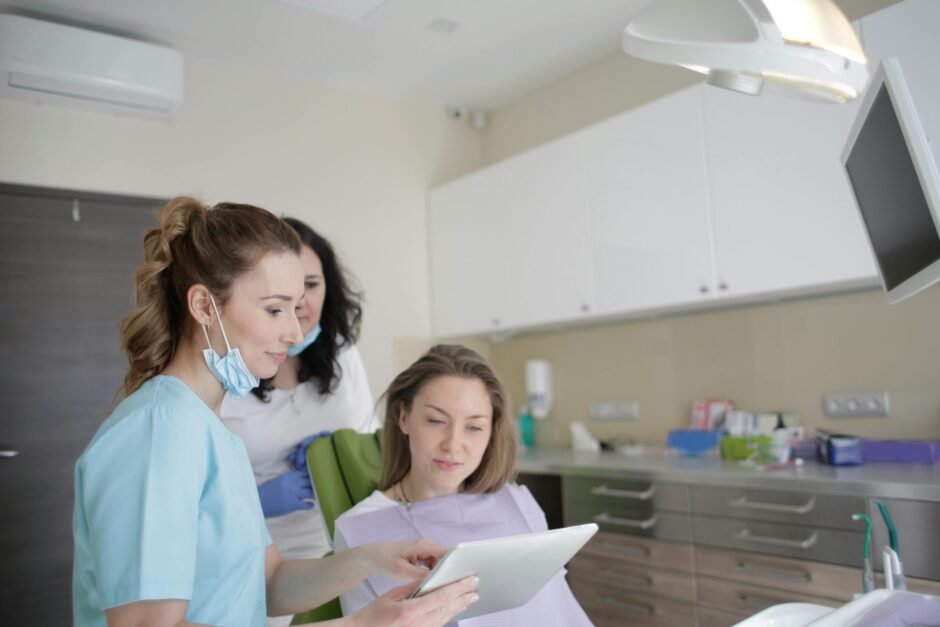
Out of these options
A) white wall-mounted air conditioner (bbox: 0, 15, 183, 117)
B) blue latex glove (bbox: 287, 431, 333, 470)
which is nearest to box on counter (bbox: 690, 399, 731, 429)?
blue latex glove (bbox: 287, 431, 333, 470)

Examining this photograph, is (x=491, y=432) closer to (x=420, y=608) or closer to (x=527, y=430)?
(x=420, y=608)

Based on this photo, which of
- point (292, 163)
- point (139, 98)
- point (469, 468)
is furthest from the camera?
point (292, 163)

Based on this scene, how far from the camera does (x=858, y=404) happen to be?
2744 mm

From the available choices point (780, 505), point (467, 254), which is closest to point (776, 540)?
point (780, 505)

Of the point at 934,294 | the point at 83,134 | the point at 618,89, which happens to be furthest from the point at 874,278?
the point at 83,134

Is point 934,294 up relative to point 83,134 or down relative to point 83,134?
down

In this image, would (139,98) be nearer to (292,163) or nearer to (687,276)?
(292,163)

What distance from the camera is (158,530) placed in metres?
1.01

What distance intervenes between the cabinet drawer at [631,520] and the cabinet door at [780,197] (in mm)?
805

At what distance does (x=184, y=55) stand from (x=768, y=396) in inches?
110

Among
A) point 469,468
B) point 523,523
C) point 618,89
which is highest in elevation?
point 618,89

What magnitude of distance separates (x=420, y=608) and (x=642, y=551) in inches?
72.1

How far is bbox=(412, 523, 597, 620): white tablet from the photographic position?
42.6 inches

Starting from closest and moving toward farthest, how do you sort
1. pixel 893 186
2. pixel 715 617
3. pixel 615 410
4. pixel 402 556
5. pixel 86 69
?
pixel 402 556 < pixel 893 186 < pixel 715 617 < pixel 86 69 < pixel 615 410
